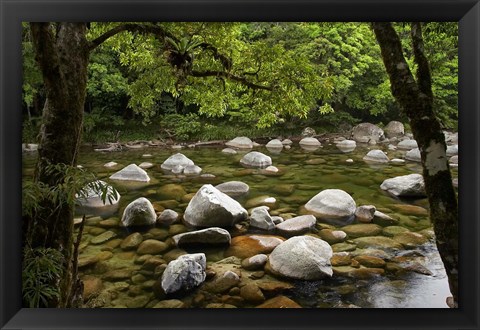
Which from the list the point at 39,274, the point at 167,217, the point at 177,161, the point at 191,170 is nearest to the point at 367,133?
the point at 191,170

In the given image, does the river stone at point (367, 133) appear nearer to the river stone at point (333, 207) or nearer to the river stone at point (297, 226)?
the river stone at point (333, 207)

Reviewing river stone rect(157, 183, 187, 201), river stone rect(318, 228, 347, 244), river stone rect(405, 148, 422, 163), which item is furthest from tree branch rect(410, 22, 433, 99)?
river stone rect(157, 183, 187, 201)

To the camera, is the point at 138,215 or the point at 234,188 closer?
the point at 138,215

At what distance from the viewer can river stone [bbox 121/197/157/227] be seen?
3705 millimetres

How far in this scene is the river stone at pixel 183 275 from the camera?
8.93ft

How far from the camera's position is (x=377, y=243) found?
3537 mm

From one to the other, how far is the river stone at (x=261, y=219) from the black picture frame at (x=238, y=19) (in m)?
2.01

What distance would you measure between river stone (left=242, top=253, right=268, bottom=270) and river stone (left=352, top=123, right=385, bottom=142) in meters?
2.28

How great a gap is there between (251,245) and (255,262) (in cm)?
31

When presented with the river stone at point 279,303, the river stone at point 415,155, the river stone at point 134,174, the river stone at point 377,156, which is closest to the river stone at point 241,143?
the river stone at point 134,174

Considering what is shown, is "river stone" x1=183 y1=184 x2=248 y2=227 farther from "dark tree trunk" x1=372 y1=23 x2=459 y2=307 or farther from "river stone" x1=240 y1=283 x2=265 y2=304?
"dark tree trunk" x1=372 y1=23 x2=459 y2=307

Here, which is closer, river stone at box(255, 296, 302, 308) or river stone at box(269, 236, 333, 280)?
river stone at box(255, 296, 302, 308)

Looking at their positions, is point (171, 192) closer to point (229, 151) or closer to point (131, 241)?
point (229, 151)
